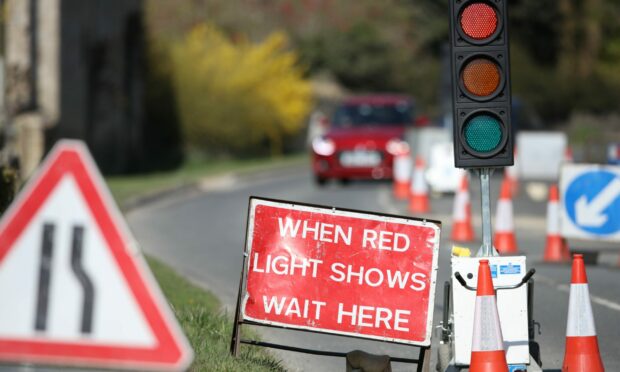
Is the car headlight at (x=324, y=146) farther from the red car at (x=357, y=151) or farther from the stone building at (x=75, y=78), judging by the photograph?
the stone building at (x=75, y=78)

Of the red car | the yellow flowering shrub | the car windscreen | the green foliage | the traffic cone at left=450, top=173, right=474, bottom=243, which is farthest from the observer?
the green foliage

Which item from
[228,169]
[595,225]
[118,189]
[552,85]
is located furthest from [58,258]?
[552,85]

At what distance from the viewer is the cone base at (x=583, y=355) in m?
8.09

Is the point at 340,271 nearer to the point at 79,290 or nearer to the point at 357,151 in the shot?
the point at 79,290

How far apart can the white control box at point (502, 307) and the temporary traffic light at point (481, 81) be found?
569 millimetres

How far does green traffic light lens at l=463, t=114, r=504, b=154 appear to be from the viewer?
826 centimetres

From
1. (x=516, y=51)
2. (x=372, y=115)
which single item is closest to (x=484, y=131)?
(x=372, y=115)

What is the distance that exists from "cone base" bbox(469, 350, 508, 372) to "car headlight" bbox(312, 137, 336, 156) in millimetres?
19587

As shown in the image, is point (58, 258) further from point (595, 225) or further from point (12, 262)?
point (595, 225)

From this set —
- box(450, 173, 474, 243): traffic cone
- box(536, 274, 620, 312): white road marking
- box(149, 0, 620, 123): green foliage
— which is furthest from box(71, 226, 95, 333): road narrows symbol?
box(149, 0, 620, 123): green foliage

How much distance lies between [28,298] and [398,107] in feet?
78.1

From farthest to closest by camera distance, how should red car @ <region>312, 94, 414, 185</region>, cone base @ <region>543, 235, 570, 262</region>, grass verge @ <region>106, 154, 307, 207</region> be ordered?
red car @ <region>312, 94, 414, 185</region>, grass verge @ <region>106, 154, 307, 207</region>, cone base @ <region>543, 235, 570, 262</region>

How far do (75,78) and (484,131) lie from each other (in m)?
22.4

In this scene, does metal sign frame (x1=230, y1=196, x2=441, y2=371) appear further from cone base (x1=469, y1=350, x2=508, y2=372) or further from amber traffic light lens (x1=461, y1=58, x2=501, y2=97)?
amber traffic light lens (x1=461, y1=58, x2=501, y2=97)
